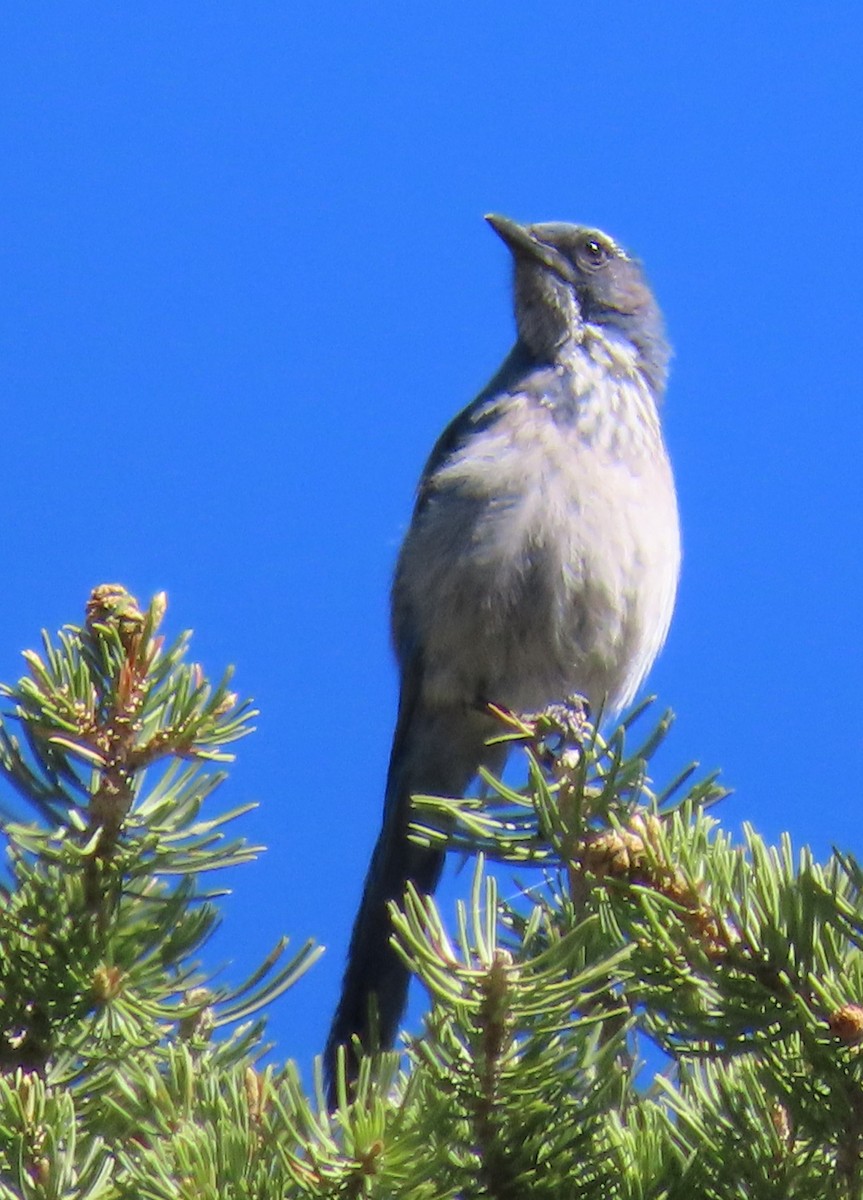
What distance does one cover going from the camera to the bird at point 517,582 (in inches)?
140

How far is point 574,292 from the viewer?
442 centimetres

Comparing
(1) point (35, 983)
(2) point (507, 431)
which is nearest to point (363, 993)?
(2) point (507, 431)

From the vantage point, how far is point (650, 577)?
3645 mm

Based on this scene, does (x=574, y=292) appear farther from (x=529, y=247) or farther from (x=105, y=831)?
(x=105, y=831)

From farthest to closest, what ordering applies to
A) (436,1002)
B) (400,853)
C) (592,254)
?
(592,254), (400,853), (436,1002)

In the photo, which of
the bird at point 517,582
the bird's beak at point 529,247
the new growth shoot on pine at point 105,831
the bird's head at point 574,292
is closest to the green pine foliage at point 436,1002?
the new growth shoot on pine at point 105,831

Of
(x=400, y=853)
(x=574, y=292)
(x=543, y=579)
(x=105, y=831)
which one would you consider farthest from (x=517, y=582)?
(x=105, y=831)

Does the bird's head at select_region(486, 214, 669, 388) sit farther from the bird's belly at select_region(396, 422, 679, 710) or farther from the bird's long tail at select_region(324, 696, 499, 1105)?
the bird's long tail at select_region(324, 696, 499, 1105)

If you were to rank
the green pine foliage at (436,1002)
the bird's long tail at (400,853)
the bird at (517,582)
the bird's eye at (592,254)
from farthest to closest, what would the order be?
the bird's eye at (592,254), the bird at (517,582), the bird's long tail at (400,853), the green pine foliage at (436,1002)

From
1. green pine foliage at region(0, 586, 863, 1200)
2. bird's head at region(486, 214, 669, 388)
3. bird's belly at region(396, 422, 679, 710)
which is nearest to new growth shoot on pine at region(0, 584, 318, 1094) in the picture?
green pine foliage at region(0, 586, 863, 1200)

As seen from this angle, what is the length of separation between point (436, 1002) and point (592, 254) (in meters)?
3.58

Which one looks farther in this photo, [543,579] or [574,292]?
[574,292]

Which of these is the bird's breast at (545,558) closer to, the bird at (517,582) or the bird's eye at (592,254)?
the bird at (517,582)

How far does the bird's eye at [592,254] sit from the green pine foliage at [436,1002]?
10.1 feet
